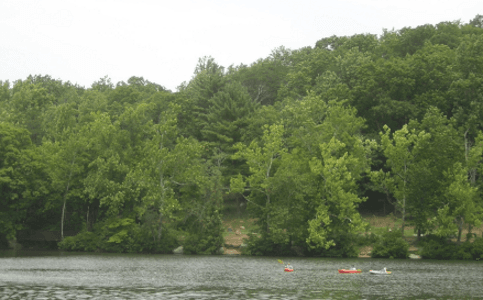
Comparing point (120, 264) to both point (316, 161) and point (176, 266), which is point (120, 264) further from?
point (316, 161)

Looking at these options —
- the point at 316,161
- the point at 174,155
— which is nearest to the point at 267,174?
the point at 316,161

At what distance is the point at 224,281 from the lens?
34438 mm

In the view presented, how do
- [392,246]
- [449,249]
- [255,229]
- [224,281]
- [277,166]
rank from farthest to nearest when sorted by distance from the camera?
[277,166] < [255,229] < [392,246] < [449,249] < [224,281]

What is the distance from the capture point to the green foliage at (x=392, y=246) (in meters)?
57.0

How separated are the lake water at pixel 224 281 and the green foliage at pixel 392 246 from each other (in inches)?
349

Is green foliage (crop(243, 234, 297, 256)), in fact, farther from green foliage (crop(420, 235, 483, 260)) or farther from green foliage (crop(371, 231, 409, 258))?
green foliage (crop(420, 235, 483, 260))

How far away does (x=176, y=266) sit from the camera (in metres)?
45.0

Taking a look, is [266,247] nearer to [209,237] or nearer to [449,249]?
[209,237]

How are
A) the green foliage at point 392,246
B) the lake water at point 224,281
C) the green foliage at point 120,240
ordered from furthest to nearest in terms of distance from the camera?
the green foliage at point 120,240
the green foliage at point 392,246
the lake water at point 224,281

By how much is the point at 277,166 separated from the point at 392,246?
643 inches

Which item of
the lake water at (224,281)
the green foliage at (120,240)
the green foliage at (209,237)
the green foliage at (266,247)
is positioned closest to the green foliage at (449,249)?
the lake water at (224,281)

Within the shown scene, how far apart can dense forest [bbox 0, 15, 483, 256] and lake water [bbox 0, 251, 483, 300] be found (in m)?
12.7

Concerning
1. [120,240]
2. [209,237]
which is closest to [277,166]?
[209,237]

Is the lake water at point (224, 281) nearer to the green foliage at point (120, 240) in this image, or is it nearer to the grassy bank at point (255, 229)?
the grassy bank at point (255, 229)
